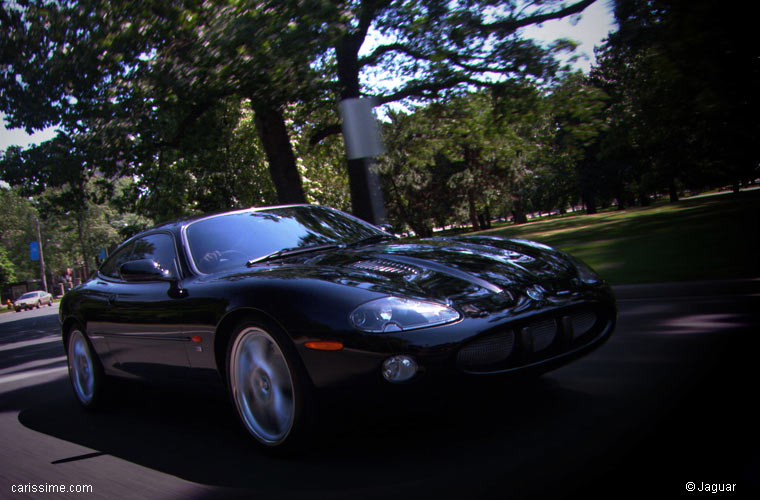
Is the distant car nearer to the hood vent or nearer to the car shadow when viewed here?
the car shadow

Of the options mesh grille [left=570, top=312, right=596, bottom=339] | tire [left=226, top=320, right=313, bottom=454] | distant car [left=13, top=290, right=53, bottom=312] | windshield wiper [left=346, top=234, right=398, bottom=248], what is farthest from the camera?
distant car [left=13, top=290, right=53, bottom=312]

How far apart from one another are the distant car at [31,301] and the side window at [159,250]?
4102 centimetres

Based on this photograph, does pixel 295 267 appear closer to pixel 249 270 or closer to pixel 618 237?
pixel 249 270

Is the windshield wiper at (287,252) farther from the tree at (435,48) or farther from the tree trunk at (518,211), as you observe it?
the tree trunk at (518,211)

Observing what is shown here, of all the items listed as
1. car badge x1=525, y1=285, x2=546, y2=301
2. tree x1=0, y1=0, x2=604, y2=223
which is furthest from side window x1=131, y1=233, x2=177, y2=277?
tree x1=0, y1=0, x2=604, y2=223

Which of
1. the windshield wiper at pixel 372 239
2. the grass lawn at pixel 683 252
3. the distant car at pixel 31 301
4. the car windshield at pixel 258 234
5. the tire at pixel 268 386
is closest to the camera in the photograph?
the tire at pixel 268 386

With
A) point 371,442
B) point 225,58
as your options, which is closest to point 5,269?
point 225,58

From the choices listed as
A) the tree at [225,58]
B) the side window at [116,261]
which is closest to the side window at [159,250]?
the side window at [116,261]

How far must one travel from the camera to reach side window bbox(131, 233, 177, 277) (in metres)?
4.25

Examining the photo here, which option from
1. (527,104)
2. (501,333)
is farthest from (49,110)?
(501,333)

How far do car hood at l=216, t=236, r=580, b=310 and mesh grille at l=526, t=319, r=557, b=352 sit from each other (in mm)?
156

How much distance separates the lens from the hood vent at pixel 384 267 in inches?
132

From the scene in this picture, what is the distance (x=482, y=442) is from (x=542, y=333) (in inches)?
23.2

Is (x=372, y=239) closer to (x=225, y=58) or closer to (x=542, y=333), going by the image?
(x=542, y=333)
